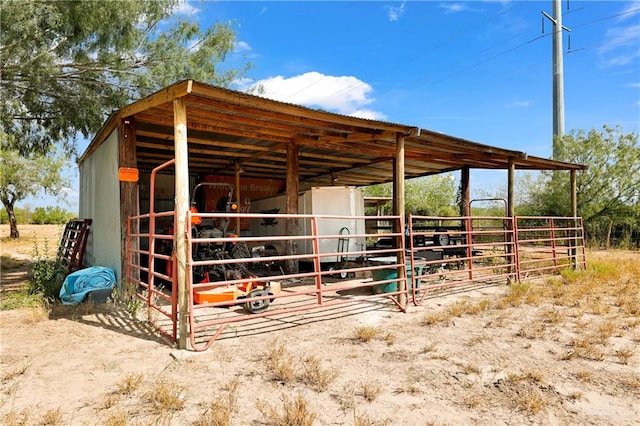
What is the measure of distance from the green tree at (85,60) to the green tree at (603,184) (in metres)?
14.7

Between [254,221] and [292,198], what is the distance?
357 cm

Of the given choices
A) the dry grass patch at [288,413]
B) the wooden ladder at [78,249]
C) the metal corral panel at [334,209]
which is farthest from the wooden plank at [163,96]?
the metal corral panel at [334,209]

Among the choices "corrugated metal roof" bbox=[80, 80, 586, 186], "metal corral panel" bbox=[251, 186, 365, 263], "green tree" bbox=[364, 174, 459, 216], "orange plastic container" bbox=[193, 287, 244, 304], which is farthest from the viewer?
"green tree" bbox=[364, 174, 459, 216]

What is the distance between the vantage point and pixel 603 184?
1605 cm

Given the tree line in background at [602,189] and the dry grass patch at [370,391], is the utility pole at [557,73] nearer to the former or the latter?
the tree line in background at [602,189]

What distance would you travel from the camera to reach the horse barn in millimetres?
4309

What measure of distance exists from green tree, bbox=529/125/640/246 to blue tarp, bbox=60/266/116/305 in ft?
56.5

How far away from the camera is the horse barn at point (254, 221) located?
14.1 feet

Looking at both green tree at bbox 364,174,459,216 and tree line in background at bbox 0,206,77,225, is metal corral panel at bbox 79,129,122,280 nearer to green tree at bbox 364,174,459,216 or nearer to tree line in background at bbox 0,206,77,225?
green tree at bbox 364,174,459,216

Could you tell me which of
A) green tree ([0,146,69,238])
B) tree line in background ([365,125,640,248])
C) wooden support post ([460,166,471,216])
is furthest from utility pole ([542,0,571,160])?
green tree ([0,146,69,238])

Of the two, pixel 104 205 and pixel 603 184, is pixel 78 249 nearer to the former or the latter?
pixel 104 205

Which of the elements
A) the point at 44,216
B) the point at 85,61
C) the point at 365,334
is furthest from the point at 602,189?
the point at 44,216

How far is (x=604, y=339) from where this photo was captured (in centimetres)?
424

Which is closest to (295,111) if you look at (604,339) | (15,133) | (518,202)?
(604,339)
